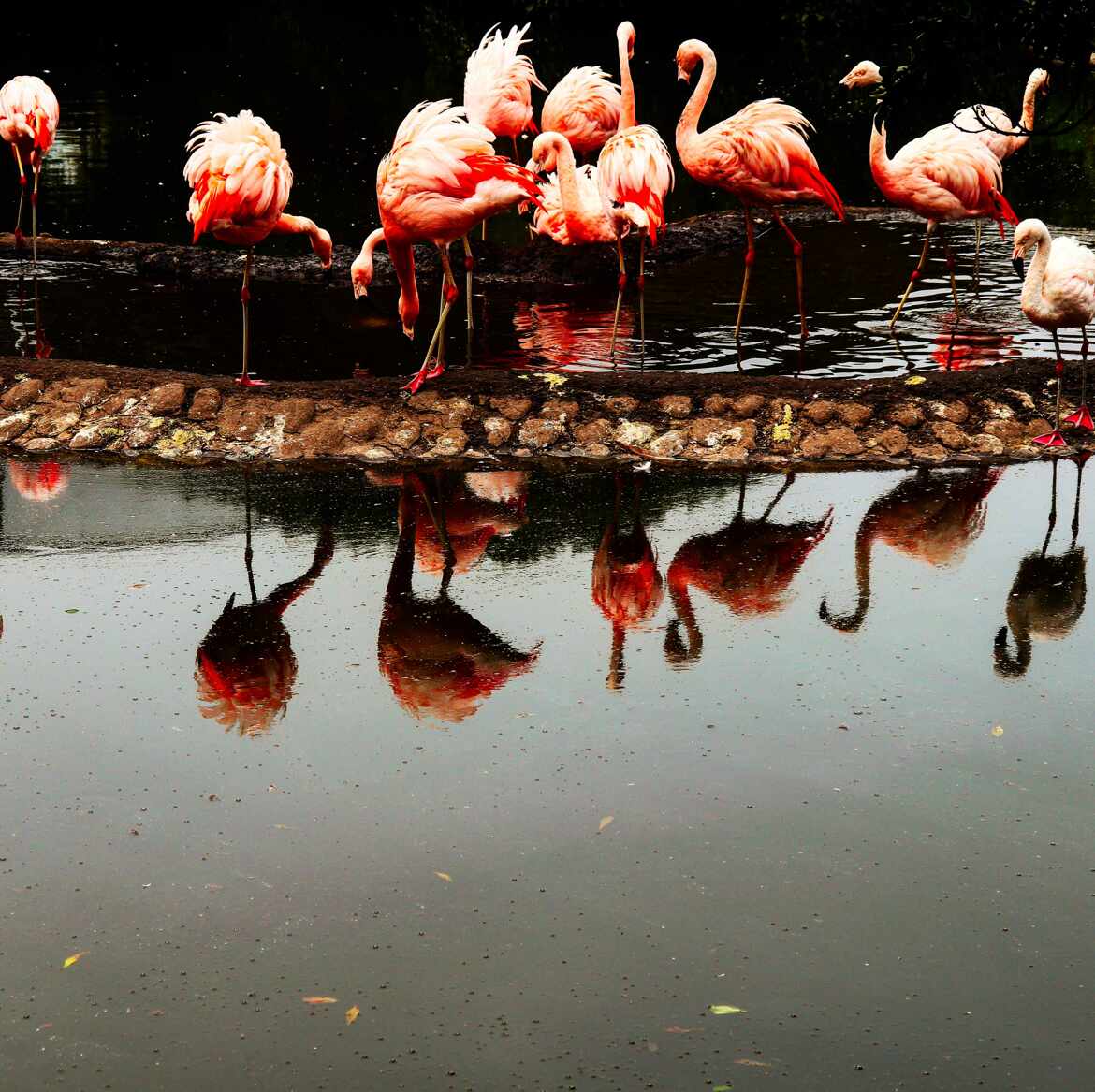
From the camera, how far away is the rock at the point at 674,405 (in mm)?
9234

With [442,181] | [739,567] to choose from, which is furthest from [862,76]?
[739,567]

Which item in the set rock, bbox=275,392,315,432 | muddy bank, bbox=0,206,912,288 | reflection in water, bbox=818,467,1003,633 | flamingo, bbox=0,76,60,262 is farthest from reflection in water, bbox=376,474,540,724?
flamingo, bbox=0,76,60,262

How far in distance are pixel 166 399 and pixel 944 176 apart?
589 centimetres

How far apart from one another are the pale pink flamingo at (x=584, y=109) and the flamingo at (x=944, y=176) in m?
3.12

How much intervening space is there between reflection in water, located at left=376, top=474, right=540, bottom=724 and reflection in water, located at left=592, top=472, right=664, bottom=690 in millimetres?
396

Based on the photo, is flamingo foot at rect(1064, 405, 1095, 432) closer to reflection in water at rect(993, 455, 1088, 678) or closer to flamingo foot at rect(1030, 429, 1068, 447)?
flamingo foot at rect(1030, 429, 1068, 447)

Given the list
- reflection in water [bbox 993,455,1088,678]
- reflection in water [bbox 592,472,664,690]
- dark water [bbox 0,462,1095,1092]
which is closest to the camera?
dark water [bbox 0,462,1095,1092]

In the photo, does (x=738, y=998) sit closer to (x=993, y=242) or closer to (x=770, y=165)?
(x=770, y=165)

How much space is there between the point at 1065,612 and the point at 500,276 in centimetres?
842

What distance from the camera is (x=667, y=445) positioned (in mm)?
9055

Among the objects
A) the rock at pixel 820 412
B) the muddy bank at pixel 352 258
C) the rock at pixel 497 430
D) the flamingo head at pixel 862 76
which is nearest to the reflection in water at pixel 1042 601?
the rock at pixel 820 412

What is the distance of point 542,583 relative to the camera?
721 centimetres

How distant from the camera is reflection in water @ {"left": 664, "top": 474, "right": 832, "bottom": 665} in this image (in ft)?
22.1

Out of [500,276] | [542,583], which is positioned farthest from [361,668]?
[500,276]
